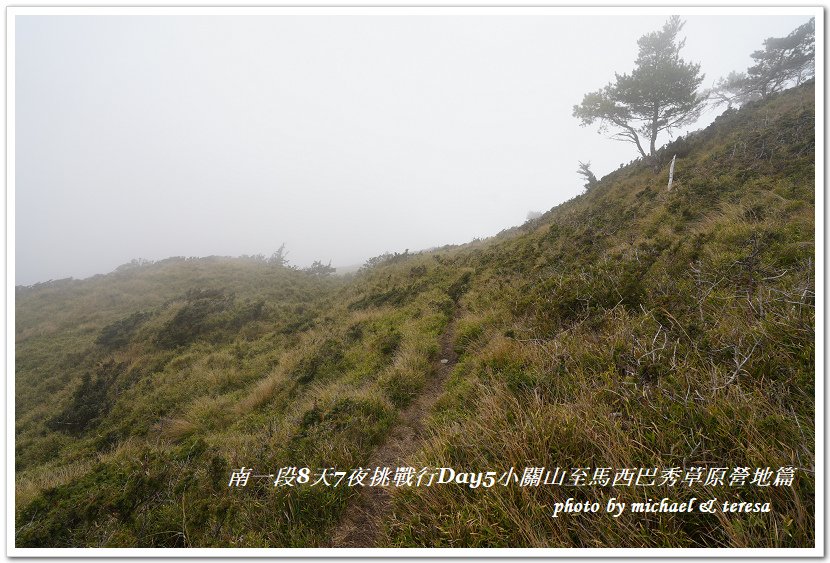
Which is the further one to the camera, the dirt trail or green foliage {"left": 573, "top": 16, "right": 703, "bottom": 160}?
green foliage {"left": 573, "top": 16, "right": 703, "bottom": 160}

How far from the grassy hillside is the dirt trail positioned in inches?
0.9

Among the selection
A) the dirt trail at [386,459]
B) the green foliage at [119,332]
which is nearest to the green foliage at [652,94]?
the dirt trail at [386,459]

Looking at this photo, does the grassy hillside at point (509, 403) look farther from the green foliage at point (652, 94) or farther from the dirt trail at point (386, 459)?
the green foliage at point (652, 94)

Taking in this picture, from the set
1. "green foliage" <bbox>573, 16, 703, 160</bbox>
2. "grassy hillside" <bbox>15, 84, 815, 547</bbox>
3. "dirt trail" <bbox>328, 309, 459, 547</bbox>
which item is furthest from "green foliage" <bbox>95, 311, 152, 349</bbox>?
"green foliage" <bbox>573, 16, 703, 160</bbox>

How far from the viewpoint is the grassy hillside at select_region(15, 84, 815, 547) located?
6.11 ft

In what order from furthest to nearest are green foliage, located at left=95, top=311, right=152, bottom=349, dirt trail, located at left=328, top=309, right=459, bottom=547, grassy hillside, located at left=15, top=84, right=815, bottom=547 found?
green foliage, located at left=95, top=311, right=152, bottom=349 < dirt trail, located at left=328, top=309, right=459, bottom=547 < grassy hillside, located at left=15, top=84, right=815, bottom=547

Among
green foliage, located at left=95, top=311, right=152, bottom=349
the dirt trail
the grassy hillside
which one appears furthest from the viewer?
green foliage, located at left=95, top=311, right=152, bottom=349

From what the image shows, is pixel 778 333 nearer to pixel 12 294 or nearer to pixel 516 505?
pixel 516 505

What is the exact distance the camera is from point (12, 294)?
3207 millimetres

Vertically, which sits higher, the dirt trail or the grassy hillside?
the grassy hillside

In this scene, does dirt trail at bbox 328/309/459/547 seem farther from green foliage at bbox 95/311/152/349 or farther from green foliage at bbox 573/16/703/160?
green foliage at bbox 573/16/703/160

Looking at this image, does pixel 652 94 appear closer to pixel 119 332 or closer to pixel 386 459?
pixel 386 459

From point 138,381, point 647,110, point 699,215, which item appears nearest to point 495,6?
point 699,215

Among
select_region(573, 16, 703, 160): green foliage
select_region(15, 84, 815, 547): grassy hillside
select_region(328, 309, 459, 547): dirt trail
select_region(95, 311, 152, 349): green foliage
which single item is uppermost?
select_region(573, 16, 703, 160): green foliage
